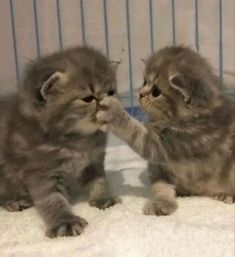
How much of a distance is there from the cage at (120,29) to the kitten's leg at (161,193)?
0.53m

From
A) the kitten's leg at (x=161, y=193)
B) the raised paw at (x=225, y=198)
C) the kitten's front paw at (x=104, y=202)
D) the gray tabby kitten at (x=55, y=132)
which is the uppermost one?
the gray tabby kitten at (x=55, y=132)

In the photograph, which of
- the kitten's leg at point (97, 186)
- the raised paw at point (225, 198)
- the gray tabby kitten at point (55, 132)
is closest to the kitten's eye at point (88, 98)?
the gray tabby kitten at point (55, 132)

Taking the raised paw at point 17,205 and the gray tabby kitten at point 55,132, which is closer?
the gray tabby kitten at point 55,132

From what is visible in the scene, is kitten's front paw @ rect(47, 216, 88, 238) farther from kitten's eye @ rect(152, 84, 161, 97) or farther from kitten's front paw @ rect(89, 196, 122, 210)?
kitten's eye @ rect(152, 84, 161, 97)

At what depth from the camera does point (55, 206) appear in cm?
172

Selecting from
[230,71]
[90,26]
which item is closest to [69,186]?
[90,26]

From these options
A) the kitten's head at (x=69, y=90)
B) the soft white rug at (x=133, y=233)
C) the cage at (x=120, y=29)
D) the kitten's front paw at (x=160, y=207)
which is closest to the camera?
the soft white rug at (x=133, y=233)

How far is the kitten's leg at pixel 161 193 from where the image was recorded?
1.78 m

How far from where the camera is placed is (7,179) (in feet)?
6.01

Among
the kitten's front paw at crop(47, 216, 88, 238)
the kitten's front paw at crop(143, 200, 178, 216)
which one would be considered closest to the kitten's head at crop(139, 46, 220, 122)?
the kitten's front paw at crop(143, 200, 178, 216)

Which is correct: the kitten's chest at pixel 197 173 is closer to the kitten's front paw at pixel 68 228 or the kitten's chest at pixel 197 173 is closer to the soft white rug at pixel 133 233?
the soft white rug at pixel 133 233

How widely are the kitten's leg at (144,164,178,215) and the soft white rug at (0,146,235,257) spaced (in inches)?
1.1

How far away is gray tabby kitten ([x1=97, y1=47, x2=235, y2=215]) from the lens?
171 cm

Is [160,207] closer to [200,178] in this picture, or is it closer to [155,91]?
[200,178]
